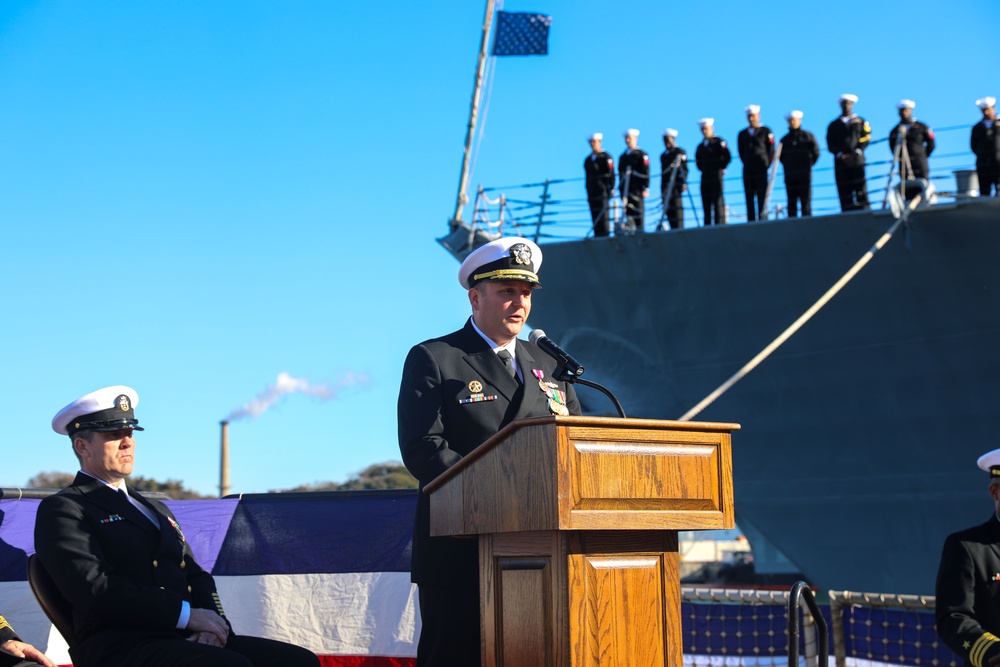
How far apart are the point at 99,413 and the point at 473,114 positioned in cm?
1084

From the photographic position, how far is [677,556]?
271 cm

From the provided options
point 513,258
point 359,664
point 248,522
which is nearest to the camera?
point 513,258

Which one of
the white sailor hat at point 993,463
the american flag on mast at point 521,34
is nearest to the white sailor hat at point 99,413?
the white sailor hat at point 993,463

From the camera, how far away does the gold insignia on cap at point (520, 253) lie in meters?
3.27

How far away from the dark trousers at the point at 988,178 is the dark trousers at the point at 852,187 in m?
1.11

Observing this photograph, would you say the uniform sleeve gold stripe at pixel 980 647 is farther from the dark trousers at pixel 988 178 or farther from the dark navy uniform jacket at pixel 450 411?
the dark trousers at pixel 988 178

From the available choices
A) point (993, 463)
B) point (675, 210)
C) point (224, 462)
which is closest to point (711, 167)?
point (675, 210)

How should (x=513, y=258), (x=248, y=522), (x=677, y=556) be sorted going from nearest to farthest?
1. (x=677, y=556)
2. (x=513, y=258)
3. (x=248, y=522)

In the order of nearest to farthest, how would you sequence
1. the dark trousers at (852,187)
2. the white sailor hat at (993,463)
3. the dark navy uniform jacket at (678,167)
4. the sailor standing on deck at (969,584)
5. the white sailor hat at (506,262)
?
the white sailor hat at (506,262) → the sailor standing on deck at (969,584) → the white sailor hat at (993,463) → the dark trousers at (852,187) → the dark navy uniform jacket at (678,167)

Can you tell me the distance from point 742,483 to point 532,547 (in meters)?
11.1

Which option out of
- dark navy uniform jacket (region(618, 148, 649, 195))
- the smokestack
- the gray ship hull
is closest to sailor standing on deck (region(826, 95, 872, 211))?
the gray ship hull

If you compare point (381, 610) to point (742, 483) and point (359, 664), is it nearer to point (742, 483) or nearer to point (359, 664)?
point (359, 664)

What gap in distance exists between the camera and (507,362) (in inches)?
131

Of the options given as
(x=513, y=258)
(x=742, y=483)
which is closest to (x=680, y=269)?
(x=742, y=483)
